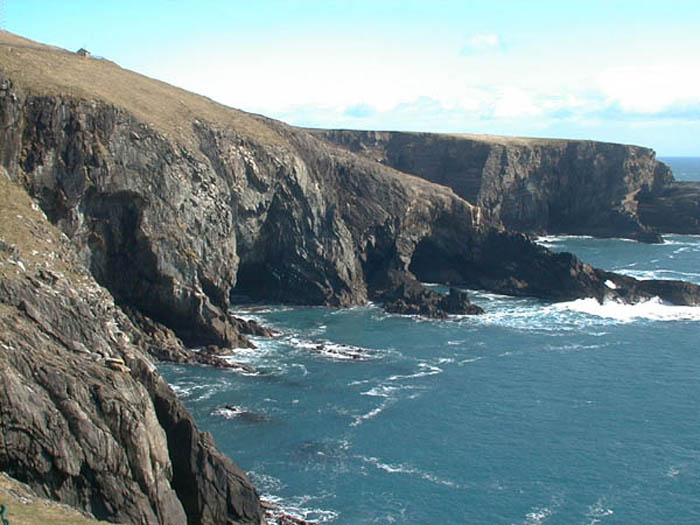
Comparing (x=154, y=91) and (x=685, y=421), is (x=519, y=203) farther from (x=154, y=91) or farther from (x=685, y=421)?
(x=685, y=421)

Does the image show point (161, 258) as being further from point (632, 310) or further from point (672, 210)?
point (672, 210)

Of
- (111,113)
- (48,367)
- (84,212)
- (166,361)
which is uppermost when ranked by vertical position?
(111,113)

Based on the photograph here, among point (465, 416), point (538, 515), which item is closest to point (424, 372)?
point (465, 416)

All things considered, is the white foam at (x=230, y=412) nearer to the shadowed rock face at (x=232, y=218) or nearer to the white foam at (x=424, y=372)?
the white foam at (x=424, y=372)

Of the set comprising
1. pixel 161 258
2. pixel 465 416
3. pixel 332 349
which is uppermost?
pixel 161 258

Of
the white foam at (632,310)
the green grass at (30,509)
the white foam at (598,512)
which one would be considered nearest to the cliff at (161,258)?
the white foam at (632,310)

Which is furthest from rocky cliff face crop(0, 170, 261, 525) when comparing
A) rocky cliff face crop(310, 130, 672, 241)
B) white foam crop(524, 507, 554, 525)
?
rocky cliff face crop(310, 130, 672, 241)

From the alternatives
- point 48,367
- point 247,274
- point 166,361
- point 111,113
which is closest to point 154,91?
point 111,113
